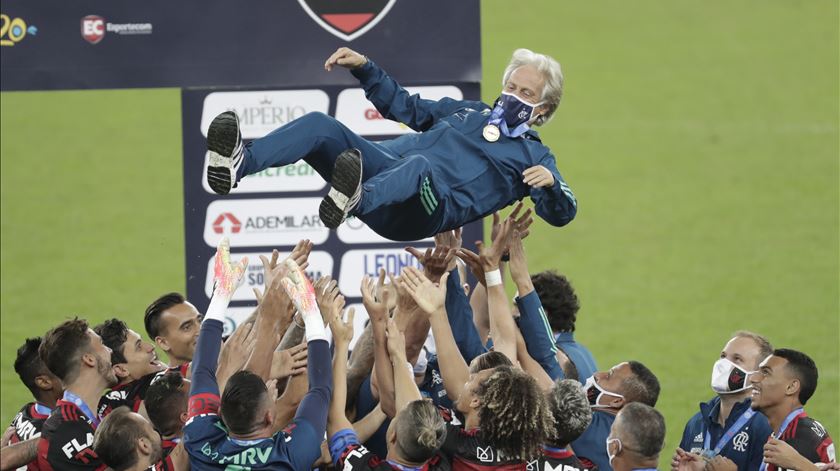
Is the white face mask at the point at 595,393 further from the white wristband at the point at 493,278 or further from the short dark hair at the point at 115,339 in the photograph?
the short dark hair at the point at 115,339

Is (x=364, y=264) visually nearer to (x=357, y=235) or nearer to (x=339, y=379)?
(x=357, y=235)

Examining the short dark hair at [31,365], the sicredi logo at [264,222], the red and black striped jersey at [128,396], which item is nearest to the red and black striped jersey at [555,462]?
the red and black striped jersey at [128,396]

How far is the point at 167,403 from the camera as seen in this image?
20.4 ft

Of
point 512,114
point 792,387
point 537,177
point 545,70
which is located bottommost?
point 792,387

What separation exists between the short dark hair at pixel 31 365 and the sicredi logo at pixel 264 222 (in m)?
2.46

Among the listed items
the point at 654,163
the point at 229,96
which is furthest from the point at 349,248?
the point at 654,163

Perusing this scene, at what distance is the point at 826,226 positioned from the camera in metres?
17.4

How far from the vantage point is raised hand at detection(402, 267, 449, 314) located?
6.16 meters

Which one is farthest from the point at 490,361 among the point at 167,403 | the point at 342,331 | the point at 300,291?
the point at 167,403

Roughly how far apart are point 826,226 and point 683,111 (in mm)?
4939

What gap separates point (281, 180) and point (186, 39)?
1.16 meters

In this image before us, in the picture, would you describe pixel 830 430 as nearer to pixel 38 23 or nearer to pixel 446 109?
pixel 446 109

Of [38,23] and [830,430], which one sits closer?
[38,23]

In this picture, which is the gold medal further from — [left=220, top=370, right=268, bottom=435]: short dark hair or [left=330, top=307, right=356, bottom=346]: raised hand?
[left=220, top=370, right=268, bottom=435]: short dark hair
